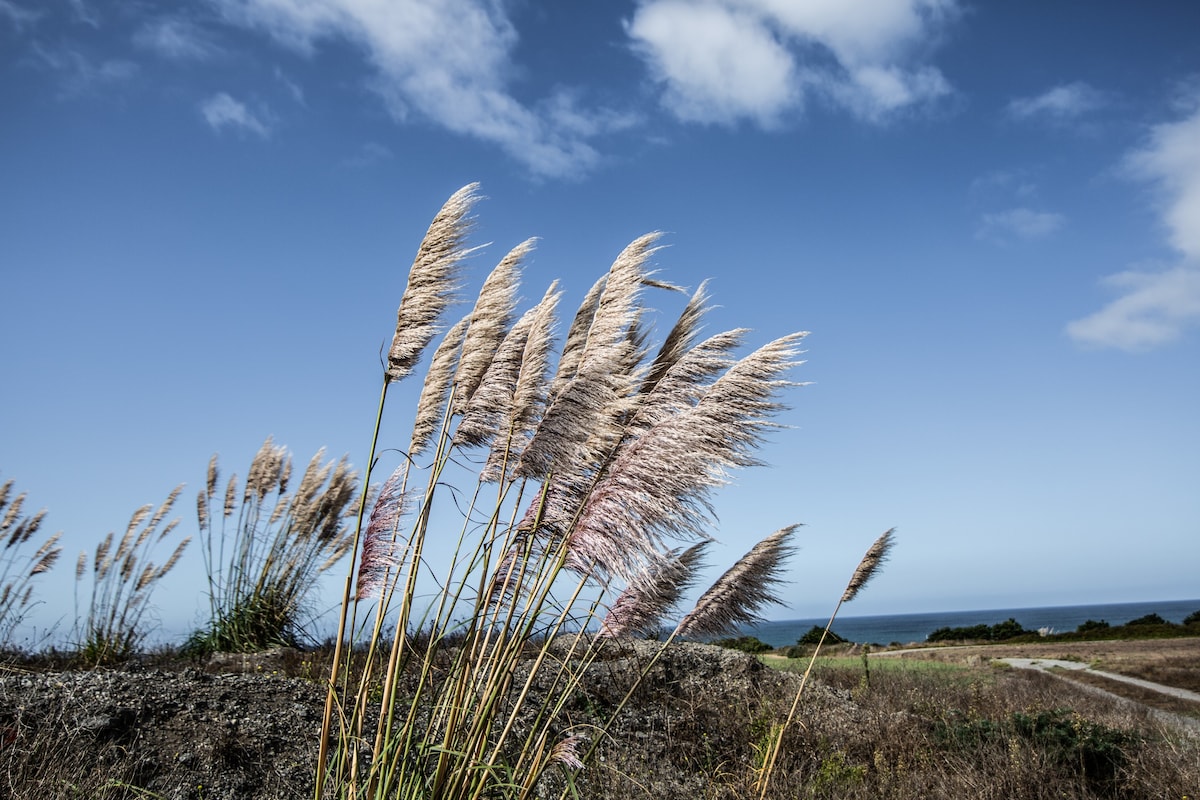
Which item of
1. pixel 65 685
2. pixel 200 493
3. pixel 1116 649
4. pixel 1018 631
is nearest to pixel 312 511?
pixel 200 493

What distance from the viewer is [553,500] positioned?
301 cm

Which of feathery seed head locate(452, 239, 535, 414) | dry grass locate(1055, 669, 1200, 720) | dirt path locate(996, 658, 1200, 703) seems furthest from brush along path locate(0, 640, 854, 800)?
dirt path locate(996, 658, 1200, 703)

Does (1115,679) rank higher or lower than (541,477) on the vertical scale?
lower

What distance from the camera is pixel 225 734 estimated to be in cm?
483

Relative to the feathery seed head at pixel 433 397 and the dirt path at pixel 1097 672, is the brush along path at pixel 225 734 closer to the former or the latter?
the feathery seed head at pixel 433 397

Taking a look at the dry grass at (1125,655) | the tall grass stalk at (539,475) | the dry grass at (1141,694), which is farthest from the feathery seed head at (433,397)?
the dry grass at (1125,655)

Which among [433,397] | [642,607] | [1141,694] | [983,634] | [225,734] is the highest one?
[433,397]

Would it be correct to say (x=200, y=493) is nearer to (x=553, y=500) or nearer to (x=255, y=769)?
(x=255, y=769)

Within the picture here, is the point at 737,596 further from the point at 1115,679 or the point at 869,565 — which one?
the point at 1115,679

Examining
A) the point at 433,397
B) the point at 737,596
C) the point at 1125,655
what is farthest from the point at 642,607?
the point at 1125,655

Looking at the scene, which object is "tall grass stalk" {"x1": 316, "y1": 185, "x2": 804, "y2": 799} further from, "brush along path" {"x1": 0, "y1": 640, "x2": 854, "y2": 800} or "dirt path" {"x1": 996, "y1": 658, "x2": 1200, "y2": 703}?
"dirt path" {"x1": 996, "y1": 658, "x2": 1200, "y2": 703}

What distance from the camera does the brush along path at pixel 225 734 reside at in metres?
4.19

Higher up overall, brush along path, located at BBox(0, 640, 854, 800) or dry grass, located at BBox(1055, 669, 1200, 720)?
brush along path, located at BBox(0, 640, 854, 800)

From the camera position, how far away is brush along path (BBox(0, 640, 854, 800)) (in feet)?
13.8
